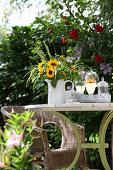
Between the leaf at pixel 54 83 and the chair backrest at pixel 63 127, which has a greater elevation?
the leaf at pixel 54 83

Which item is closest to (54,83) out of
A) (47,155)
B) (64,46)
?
(47,155)

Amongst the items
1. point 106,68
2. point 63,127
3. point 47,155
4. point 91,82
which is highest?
point 106,68

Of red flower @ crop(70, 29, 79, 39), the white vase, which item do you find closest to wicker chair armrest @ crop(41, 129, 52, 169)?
the white vase

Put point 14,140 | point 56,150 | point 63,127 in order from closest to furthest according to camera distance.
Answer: point 14,140 < point 56,150 < point 63,127

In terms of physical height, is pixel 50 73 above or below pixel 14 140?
above

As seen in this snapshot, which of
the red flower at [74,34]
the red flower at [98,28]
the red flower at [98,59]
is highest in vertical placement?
the red flower at [98,28]

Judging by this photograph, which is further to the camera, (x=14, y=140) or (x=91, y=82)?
(x=91, y=82)

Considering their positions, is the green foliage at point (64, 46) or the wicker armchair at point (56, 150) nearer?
the wicker armchair at point (56, 150)

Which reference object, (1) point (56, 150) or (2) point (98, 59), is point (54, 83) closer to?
(1) point (56, 150)

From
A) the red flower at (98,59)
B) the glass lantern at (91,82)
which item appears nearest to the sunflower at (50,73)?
the glass lantern at (91,82)

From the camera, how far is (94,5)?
3.83 metres

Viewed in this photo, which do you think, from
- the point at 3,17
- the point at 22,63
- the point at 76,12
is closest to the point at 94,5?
the point at 76,12

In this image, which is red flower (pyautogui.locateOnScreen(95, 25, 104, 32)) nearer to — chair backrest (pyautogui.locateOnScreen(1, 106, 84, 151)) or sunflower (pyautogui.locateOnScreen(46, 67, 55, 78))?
chair backrest (pyautogui.locateOnScreen(1, 106, 84, 151))

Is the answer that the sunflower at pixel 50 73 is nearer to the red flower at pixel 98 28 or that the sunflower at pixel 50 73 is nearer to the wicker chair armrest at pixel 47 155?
the wicker chair armrest at pixel 47 155
